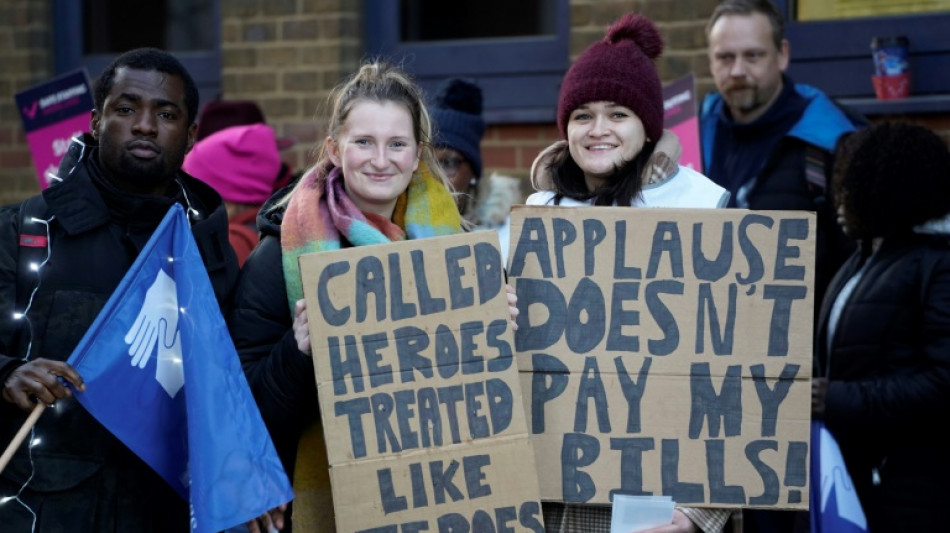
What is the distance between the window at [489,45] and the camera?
22.9ft

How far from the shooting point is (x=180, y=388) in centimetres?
360

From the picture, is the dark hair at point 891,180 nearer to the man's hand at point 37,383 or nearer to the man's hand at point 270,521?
the man's hand at point 270,521

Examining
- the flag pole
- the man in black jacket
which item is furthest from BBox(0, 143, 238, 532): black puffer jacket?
the flag pole

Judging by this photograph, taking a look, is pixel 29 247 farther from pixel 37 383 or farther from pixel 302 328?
pixel 302 328

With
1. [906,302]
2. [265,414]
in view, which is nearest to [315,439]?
[265,414]

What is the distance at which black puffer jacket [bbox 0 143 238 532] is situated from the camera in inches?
135

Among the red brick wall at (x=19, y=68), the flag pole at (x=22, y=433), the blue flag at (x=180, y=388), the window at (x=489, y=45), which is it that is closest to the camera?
the flag pole at (x=22, y=433)

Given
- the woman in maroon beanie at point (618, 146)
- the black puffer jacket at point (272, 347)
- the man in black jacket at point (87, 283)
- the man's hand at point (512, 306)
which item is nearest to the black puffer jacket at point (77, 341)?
the man in black jacket at point (87, 283)

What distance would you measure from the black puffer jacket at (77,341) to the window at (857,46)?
3.59 meters

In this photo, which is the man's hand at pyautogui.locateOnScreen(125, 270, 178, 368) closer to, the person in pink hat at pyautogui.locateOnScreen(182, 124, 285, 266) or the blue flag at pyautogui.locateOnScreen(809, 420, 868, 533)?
the person in pink hat at pyautogui.locateOnScreen(182, 124, 285, 266)

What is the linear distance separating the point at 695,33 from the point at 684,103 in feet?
3.12

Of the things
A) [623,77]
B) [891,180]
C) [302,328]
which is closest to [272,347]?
[302,328]

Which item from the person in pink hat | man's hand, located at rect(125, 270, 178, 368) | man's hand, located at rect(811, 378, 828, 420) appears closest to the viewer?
man's hand, located at rect(125, 270, 178, 368)

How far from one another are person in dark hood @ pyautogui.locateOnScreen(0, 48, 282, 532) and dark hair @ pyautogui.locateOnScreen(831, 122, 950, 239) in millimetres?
2135
